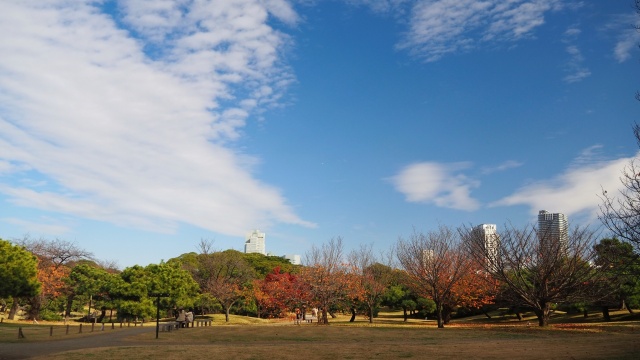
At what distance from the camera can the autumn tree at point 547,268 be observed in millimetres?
37625

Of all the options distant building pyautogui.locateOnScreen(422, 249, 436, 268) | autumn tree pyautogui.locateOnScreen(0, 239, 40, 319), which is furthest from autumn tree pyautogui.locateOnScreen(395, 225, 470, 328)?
autumn tree pyautogui.locateOnScreen(0, 239, 40, 319)

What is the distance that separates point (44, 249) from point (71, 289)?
37.6ft

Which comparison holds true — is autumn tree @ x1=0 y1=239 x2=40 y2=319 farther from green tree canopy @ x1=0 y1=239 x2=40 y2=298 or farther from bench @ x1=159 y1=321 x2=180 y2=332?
bench @ x1=159 y1=321 x2=180 y2=332

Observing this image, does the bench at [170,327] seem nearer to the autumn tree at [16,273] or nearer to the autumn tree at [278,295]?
the autumn tree at [278,295]

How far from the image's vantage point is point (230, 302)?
6456 centimetres

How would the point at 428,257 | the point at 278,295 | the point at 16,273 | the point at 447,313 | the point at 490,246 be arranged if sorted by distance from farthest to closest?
1. the point at 278,295
2. the point at 447,313
3. the point at 428,257
4. the point at 490,246
5. the point at 16,273

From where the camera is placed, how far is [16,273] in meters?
41.6

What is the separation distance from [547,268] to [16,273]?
1734 inches

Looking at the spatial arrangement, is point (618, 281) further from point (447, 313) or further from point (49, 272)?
point (49, 272)

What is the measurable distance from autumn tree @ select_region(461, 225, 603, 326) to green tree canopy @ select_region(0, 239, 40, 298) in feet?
131

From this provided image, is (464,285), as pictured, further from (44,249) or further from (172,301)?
(44,249)

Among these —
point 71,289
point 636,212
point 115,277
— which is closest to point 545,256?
point 636,212

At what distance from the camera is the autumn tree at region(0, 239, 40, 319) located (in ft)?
135

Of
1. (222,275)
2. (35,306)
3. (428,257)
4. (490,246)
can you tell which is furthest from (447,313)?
(35,306)
